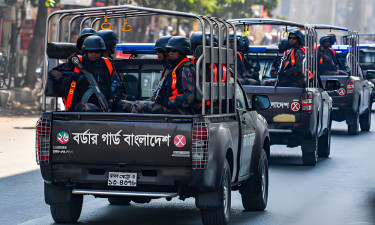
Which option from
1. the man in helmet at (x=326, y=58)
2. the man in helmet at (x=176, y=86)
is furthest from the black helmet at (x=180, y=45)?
the man in helmet at (x=326, y=58)

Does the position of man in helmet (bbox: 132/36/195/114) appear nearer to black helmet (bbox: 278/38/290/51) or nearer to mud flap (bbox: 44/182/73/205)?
mud flap (bbox: 44/182/73/205)

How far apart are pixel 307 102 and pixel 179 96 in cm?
585

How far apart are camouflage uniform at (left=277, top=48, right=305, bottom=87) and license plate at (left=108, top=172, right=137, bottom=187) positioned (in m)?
7.08

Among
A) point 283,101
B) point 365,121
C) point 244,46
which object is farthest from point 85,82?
point 365,121

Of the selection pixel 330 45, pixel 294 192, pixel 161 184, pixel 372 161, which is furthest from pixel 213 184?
pixel 330 45

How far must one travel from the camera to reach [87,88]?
9.26 metres

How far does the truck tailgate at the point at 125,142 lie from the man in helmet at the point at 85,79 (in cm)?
72

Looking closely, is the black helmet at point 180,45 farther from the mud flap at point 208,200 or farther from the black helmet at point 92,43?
the mud flap at point 208,200

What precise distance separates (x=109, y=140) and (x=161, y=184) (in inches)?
22.6

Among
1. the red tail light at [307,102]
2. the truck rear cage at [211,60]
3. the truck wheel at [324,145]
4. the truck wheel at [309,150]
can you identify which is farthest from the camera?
the truck wheel at [324,145]

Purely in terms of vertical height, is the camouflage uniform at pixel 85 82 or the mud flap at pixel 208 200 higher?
the camouflage uniform at pixel 85 82

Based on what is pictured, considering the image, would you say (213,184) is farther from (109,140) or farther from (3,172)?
(3,172)

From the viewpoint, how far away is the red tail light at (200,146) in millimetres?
8109

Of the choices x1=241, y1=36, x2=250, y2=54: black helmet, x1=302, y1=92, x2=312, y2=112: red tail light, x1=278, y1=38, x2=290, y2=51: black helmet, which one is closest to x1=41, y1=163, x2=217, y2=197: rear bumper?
x1=302, y1=92, x2=312, y2=112: red tail light
